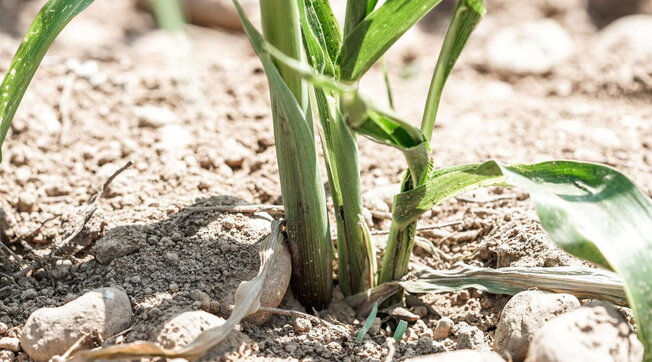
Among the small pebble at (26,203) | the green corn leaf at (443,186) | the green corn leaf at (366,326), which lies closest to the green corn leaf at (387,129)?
the green corn leaf at (443,186)

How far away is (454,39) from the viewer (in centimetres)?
109

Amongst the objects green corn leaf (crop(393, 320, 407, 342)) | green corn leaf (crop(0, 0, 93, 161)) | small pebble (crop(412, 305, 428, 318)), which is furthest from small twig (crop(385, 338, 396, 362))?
green corn leaf (crop(0, 0, 93, 161))

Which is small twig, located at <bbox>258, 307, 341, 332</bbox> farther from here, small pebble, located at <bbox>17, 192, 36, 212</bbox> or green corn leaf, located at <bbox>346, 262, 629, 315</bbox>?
small pebble, located at <bbox>17, 192, 36, 212</bbox>

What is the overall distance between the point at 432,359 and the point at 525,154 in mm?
887

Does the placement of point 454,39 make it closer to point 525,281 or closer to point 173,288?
point 525,281

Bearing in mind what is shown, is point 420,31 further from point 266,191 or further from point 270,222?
point 270,222

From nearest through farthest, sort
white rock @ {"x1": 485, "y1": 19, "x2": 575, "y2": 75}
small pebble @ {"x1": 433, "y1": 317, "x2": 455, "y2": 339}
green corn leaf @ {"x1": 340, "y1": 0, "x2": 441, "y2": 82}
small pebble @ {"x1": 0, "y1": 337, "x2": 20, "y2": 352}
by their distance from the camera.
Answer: green corn leaf @ {"x1": 340, "y1": 0, "x2": 441, "y2": 82} → small pebble @ {"x1": 0, "y1": 337, "x2": 20, "y2": 352} → small pebble @ {"x1": 433, "y1": 317, "x2": 455, "y2": 339} → white rock @ {"x1": 485, "y1": 19, "x2": 575, "y2": 75}

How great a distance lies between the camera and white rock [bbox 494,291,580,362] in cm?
112

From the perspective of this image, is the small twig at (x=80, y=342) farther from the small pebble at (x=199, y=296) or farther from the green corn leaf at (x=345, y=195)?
the green corn leaf at (x=345, y=195)

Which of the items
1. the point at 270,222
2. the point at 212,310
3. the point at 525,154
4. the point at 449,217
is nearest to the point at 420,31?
the point at 525,154

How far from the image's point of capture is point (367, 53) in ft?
3.49

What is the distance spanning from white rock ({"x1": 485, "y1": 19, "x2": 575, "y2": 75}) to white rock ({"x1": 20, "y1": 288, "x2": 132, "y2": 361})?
1.71 metres

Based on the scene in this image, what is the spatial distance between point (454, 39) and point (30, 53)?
0.63 m

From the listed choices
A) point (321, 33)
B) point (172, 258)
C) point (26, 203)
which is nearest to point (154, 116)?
point (26, 203)
